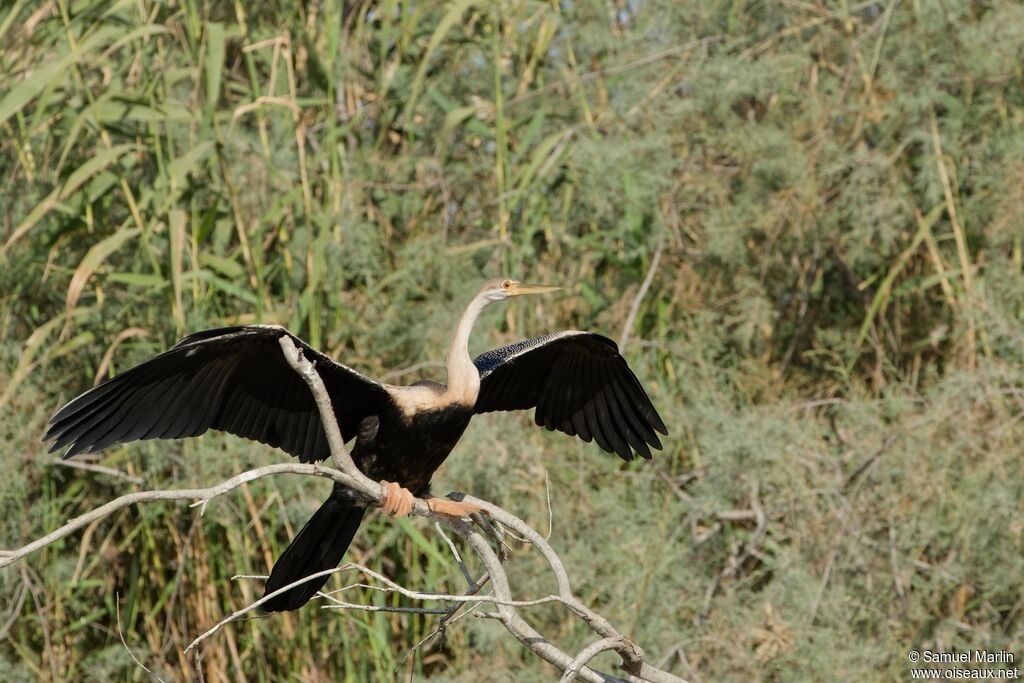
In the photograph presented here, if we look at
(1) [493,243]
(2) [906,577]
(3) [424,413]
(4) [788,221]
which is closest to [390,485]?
(3) [424,413]

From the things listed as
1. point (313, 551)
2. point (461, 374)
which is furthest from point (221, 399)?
point (461, 374)

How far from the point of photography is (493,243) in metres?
5.27

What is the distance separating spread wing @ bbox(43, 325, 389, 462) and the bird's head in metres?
0.50

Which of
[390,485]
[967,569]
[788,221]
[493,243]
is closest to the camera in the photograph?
[390,485]

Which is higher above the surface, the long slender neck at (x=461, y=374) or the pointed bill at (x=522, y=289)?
the pointed bill at (x=522, y=289)

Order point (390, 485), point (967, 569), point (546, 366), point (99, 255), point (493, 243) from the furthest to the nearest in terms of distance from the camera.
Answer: point (493, 243)
point (967, 569)
point (99, 255)
point (546, 366)
point (390, 485)

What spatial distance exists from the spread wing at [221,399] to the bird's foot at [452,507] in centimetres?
38

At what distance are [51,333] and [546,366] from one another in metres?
2.01

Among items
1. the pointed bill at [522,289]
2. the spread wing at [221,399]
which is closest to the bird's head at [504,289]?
the pointed bill at [522,289]

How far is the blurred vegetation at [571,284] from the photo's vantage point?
4859 millimetres

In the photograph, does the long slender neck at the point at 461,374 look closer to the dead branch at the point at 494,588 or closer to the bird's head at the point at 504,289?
the bird's head at the point at 504,289

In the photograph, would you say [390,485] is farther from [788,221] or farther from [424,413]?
[788,221]

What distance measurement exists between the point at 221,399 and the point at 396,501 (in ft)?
1.70

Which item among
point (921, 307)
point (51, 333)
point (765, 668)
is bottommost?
point (765, 668)
